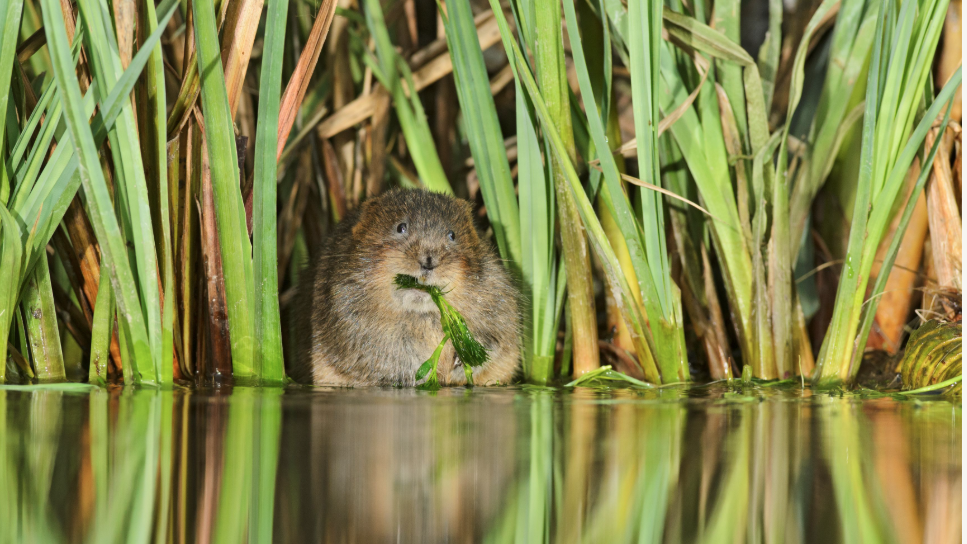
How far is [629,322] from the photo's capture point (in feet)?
7.85

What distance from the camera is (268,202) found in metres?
2.17

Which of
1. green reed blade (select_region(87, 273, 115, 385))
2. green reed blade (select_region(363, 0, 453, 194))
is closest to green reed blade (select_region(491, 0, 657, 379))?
green reed blade (select_region(363, 0, 453, 194))

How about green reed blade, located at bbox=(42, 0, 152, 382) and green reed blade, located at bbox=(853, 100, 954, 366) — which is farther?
green reed blade, located at bbox=(853, 100, 954, 366)

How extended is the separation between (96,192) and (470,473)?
123 cm

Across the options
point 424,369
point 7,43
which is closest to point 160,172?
point 7,43

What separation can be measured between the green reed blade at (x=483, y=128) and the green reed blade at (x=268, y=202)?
54 cm

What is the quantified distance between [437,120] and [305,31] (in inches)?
25.9

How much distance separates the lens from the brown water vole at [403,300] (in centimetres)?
250

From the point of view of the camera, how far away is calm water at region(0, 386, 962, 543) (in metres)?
0.98

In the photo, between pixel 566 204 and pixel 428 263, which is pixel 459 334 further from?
pixel 566 204

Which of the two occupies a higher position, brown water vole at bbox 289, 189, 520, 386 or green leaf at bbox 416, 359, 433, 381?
brown water vole at bbox 289, 189, 520, 386

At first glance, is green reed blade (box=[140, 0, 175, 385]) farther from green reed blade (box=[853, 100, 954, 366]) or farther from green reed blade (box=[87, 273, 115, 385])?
green reed blade (box=[853, 100, 954, 366])

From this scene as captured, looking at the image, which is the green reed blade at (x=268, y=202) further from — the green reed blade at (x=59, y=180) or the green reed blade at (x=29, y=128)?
the green reed blade at (x=29, y=128)

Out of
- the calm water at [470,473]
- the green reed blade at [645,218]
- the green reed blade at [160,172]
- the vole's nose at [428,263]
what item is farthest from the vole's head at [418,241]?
the calm water at [470,473]
